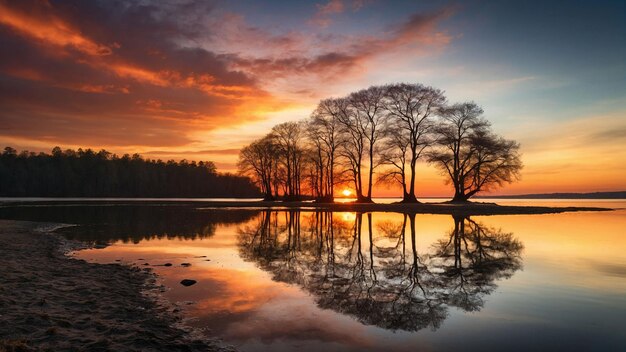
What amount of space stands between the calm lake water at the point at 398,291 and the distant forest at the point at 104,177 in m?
139

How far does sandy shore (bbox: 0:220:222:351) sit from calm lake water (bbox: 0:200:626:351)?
86 cm

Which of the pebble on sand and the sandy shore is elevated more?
the sandy shore

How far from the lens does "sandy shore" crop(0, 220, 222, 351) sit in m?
6.89

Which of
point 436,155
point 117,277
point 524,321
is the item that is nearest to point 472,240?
point 524,321

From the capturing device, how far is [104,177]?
141 meters

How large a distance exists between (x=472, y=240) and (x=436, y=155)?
38996 millimetres

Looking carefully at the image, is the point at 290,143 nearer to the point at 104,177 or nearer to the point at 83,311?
the point at 83,311

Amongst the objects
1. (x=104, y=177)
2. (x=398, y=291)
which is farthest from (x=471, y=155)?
(x=104, y=177)

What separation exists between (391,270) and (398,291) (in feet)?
9.74

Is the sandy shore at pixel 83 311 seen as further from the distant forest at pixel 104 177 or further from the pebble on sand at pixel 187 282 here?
the distant forest at pixel 104 177

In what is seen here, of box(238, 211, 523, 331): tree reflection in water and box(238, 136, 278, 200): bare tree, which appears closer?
box(238, 211, 523, 331): tree reflection in water

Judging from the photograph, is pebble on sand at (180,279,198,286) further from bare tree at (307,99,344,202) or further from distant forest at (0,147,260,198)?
distant forest at (0,147,260,198)

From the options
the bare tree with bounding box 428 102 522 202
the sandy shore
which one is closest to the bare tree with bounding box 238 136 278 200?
the bare tree with bounding box 428 102 522 202

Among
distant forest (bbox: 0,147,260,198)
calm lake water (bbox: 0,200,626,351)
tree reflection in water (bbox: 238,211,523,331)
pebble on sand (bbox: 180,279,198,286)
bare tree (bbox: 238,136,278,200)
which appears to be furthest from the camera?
distant forest (bbox: 0,147,260,198)
